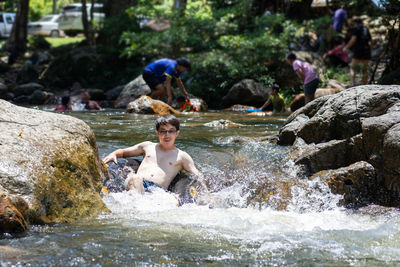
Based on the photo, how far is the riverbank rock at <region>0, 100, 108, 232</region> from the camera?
169 inches

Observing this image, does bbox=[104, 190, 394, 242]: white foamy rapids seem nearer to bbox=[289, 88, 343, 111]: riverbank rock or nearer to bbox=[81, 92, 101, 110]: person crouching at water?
bbox=[289, 88, 343, 111]: riverbank rock

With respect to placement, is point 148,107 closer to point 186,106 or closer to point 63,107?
point 186,106

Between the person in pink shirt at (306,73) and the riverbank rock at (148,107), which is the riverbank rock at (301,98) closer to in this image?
the person in pink shirt at (306,73)

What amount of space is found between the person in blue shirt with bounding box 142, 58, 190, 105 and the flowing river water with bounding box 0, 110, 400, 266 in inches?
250

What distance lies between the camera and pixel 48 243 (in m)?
3.70

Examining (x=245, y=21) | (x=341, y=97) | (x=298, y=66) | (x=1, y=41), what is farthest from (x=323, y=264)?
(x=1, y=41)

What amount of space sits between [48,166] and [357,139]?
3.59m

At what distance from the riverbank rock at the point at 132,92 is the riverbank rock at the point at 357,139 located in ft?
31.5

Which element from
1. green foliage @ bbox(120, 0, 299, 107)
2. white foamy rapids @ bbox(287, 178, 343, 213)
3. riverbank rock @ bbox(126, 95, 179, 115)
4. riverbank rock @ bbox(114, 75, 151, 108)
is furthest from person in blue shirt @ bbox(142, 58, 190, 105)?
white foamy rapids @ bbox(287, 178, 343, 213)

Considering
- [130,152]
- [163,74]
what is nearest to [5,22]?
[163,74]

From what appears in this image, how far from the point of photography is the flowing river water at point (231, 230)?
349 centimetres

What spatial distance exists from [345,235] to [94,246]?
207 cm

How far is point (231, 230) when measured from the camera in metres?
4.30

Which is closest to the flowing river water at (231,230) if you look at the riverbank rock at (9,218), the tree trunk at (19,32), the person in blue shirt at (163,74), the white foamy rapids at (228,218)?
the white foamy rapids at (228,218)
